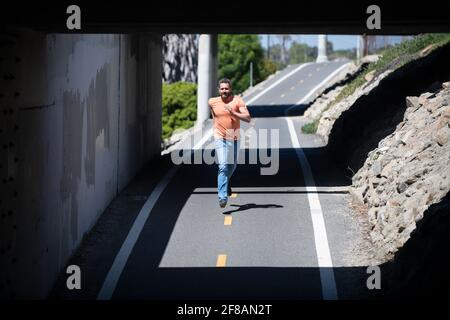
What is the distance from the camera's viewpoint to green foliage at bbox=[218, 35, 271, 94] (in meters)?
107

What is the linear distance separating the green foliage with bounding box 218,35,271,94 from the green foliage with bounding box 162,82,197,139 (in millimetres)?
51710

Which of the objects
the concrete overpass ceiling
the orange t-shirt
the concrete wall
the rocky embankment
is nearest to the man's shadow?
the rocky embankment

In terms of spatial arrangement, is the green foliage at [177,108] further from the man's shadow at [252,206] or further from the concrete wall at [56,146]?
the man's shadow at [252,206]

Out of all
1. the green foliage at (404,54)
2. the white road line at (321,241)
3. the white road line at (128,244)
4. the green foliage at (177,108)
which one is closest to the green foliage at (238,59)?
the green foliage at (177,108)

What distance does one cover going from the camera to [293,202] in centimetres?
1539

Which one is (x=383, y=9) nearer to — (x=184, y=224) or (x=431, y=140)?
→ (x=431, y=140)

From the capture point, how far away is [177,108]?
55375mm

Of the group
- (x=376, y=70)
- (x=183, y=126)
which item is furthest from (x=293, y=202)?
(x=183, y=126)

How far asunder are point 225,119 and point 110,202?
125 inches

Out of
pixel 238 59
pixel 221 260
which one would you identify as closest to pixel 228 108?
pixel 221 260

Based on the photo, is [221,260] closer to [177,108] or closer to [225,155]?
[225,155]

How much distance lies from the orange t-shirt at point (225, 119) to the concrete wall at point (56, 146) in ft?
6.68

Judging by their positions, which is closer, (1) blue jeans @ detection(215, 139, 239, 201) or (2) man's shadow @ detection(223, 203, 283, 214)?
(1) blue jeans @ detection(215, 139, 239, 201)

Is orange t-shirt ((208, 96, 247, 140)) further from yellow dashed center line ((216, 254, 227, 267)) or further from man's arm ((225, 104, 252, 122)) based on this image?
yellow dashed center line ((216, 254, 227, 267))
